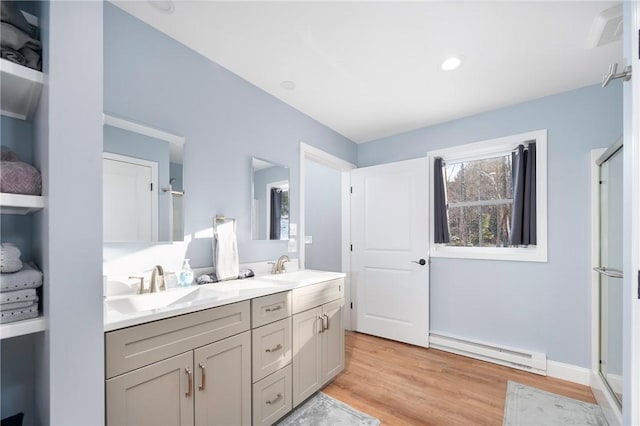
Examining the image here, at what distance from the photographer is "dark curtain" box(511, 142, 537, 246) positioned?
2.60 metres

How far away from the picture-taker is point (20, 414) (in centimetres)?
104

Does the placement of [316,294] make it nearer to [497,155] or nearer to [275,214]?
[275,214]

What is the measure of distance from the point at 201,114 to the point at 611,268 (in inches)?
121

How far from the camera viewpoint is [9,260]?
35.8 inches

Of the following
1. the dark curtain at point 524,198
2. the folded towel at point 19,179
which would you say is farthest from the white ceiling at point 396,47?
the folded towel at point 19,179

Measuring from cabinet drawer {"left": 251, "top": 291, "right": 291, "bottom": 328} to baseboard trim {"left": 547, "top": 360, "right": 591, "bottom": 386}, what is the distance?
2399 mm

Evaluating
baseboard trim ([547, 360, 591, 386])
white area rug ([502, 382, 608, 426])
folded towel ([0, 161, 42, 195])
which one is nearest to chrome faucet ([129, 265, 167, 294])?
folded towel ([0, 161, 42, 195])

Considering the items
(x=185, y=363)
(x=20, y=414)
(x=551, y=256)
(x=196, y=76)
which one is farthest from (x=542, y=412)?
(x=196, y=76)

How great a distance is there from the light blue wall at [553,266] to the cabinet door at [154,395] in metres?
2.65

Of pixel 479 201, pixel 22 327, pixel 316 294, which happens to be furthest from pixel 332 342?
pixel 479 201

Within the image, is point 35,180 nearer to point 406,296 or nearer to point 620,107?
point 406,296

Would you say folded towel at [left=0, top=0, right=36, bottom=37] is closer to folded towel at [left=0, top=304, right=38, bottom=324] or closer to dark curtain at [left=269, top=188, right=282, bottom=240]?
folded towel at [left=0, top=304, right=38, bottom=324]

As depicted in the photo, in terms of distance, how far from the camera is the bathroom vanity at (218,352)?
1.13m

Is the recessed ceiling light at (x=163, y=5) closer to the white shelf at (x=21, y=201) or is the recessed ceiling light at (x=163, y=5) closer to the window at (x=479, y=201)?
the white shelf at (x=21, y=201)
